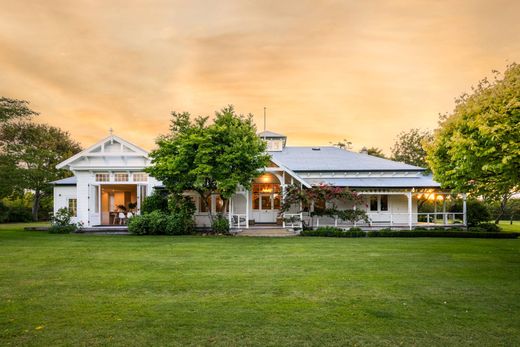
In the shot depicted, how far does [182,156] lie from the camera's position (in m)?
19.3

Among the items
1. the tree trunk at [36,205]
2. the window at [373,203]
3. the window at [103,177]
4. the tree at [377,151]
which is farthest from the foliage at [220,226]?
the tree trunk at [36,205]

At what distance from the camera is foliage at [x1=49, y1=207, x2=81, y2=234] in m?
21.8

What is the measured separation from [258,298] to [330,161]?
896 inches

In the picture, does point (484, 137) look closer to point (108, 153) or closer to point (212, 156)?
point (212, 156)

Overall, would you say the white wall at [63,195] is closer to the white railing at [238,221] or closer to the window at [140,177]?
the window at [140,177]

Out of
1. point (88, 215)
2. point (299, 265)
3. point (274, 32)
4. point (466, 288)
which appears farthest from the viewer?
point (88, 215)

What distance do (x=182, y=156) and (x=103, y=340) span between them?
1494 cm

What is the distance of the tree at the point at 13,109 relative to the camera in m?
19.2

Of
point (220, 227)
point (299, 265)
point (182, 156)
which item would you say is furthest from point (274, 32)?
point (299, 265)

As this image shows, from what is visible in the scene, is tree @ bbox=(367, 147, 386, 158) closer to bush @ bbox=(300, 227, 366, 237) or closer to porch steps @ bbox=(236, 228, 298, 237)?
bush @ bbox=(300, 227, 366, 237)

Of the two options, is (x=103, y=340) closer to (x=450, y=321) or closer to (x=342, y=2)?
(x=450, y=321)

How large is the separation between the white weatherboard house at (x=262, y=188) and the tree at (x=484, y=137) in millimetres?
10534

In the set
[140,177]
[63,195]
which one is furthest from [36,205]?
[140,177]

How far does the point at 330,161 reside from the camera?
28734 mm
